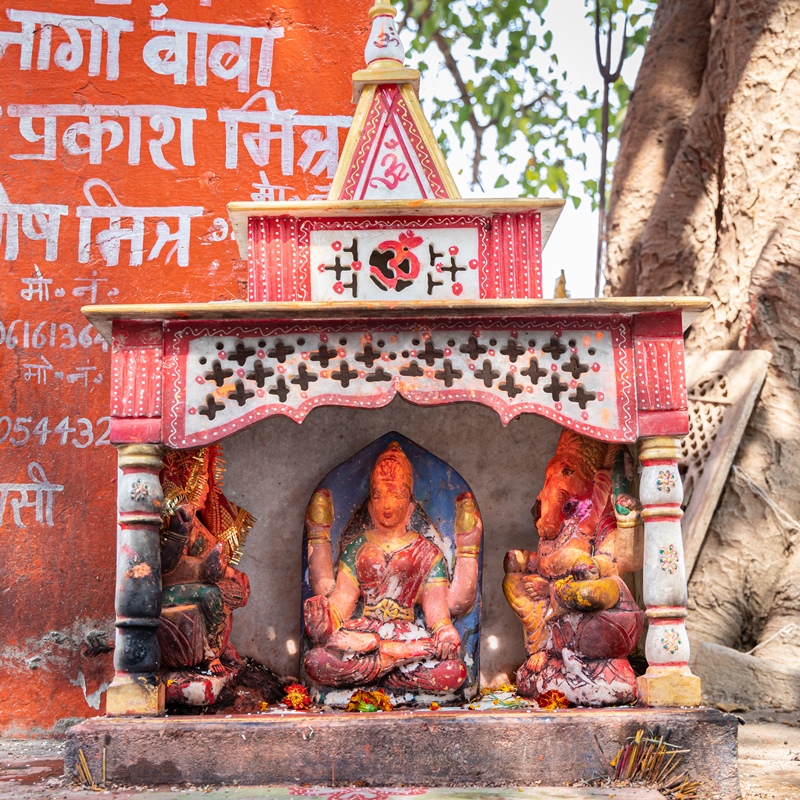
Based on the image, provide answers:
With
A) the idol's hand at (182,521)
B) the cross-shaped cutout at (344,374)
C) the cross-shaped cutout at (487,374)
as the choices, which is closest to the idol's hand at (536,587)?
the cross-shaped cutout at (487,374)

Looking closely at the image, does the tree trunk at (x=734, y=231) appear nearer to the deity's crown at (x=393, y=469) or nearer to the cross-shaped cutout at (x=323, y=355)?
the deity's crown at (x=393, y=469)

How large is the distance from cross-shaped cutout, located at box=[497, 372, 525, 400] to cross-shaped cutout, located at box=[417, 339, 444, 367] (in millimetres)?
350

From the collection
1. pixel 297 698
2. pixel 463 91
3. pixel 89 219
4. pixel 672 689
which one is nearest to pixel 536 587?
pixel 672 689

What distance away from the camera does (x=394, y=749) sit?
5.32 metres

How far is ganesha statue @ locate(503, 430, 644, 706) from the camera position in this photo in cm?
583

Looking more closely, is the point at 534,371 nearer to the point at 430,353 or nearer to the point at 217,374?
the point at 430,353

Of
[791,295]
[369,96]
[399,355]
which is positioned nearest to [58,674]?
[399,355]

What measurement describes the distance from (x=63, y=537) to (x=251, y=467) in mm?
1277

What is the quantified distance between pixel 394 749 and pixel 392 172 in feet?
10.5

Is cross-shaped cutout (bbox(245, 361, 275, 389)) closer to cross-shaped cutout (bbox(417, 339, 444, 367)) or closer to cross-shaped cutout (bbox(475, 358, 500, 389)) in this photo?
cross-shaped cutout (bbox(417, 339, 444, 367))

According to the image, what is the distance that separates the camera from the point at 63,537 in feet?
23.2

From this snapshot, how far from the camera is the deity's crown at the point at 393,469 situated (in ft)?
21.5

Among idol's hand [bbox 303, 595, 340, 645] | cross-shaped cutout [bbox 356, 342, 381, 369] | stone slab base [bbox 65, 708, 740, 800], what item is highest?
cross-shaped cutout [bbox 356, 342, 381, 369]

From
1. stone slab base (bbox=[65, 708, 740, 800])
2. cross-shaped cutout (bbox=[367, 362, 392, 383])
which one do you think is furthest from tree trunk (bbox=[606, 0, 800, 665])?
cross-shaped cutout (bbox=[367, 362, 392, 383])
